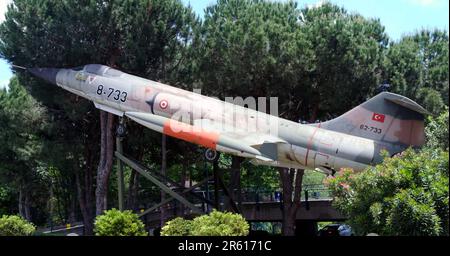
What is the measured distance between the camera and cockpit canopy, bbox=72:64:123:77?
19.5 metres

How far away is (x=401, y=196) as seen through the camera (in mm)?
10609

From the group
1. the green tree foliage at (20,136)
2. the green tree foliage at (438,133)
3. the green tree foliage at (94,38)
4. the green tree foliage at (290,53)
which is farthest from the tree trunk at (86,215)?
the green tree foliage at (438,133)

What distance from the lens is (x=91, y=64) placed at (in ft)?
67.5

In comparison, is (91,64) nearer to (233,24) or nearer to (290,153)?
(233,24)

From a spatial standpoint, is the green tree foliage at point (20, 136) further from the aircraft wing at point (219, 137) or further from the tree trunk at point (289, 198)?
the tree trunk at point (289, 198)

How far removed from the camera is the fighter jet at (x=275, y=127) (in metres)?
15.9

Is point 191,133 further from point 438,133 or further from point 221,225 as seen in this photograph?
point 438,133

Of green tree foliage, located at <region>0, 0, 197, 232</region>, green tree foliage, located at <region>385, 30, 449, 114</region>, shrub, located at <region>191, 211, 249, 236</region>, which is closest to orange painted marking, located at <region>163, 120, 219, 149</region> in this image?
shrub, located at <region>191, 211, 249, 236</region>

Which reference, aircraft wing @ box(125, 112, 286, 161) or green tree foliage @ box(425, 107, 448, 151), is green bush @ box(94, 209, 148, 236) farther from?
green tree foliage @ box(425, 107, 448, 151)

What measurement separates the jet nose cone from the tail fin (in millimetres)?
11349

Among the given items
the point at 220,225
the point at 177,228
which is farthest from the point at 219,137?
the point at 220,225

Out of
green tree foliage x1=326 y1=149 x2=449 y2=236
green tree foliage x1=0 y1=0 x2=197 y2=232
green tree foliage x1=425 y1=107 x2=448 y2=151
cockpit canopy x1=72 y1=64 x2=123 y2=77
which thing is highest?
green tree foliage x1=0 y1=0 x2=197 y2=232

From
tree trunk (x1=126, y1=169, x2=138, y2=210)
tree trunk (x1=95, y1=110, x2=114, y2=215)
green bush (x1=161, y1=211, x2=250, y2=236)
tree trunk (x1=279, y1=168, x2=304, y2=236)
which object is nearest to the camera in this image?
green bush (x1=161, y1=211, x2=250, y2=236)

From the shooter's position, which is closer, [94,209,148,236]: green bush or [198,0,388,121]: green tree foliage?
[94,209,148,236]: green bush
